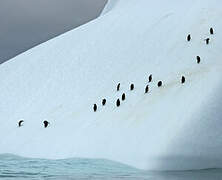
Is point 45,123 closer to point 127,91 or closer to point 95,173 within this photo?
point 127,91

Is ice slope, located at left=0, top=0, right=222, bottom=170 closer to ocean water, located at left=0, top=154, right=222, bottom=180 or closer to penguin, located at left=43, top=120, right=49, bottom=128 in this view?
penguin, located at left=43, top=120, right=49, bottom=128

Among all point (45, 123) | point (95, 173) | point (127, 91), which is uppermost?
point (127, 91)

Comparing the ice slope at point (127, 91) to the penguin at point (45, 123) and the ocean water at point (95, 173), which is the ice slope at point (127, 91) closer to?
the penguin at point (45, 123)

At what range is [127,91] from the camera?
30.8 meters

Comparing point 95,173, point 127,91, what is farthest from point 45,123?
point 95,173

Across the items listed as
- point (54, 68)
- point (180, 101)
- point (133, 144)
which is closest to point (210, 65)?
point (180, 101)

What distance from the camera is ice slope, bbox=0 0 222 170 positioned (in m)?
21.6

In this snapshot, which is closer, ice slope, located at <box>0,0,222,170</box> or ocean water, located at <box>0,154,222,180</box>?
ocean water, located at <box>0,154,222,180</box>

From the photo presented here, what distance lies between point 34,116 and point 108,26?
50.7ft

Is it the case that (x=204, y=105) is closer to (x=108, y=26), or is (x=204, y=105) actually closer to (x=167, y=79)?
(x=167, y=79)

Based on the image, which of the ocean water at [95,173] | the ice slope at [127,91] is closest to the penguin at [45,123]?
the ice slope at [127,91]

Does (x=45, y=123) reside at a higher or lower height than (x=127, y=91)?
lower

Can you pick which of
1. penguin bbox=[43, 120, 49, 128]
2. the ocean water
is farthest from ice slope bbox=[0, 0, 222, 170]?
the ocean water

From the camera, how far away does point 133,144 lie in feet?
73.6
